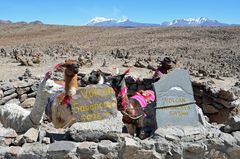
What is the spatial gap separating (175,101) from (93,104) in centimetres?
135

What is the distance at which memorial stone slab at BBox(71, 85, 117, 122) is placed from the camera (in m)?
6.67

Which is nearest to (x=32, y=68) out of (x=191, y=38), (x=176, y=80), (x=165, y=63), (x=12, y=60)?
(x=12, y=60)

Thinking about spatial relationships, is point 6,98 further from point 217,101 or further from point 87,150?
point 87,150

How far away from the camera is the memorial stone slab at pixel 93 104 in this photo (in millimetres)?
6667

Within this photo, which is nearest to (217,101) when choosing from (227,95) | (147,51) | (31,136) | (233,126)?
(227,95)

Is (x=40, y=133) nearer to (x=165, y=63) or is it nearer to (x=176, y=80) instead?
(x=176, y=80)

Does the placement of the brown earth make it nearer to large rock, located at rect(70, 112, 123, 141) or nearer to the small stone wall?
the small stone wall

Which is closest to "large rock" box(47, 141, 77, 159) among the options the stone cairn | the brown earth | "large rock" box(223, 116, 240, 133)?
the stone cairn

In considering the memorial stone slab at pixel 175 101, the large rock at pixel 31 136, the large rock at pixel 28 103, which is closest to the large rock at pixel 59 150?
the large rock at pixel 31 136

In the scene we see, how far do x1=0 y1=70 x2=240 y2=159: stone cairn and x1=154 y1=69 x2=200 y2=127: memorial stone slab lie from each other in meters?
0.23

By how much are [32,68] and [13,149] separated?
41.1 ft

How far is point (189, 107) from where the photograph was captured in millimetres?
7074

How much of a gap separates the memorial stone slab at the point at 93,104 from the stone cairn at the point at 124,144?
40 cm

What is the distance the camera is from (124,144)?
597 cm
